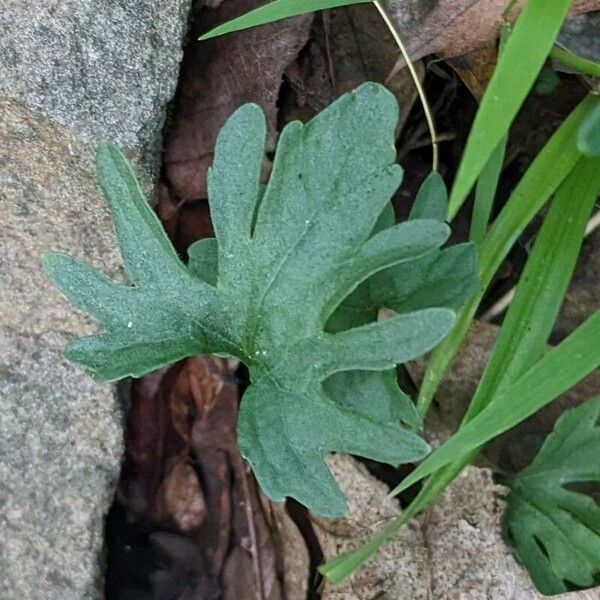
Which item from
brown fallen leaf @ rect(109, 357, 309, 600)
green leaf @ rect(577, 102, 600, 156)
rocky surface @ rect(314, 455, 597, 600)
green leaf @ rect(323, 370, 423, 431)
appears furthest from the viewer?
brown fallen leaf @ rect(109, 357, 309, 600)

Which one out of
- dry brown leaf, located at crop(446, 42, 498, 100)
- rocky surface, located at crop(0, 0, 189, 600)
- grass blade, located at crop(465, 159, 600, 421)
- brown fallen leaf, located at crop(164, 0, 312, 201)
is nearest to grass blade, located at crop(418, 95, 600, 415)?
grass blade, located at crop(465, 159, 600, 421)

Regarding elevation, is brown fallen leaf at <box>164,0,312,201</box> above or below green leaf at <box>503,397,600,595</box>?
above

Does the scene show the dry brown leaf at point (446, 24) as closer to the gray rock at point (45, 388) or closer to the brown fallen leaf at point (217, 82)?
the brown fallen leaf at point (217, 82)

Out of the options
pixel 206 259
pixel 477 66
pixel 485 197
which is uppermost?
pixel 477 66

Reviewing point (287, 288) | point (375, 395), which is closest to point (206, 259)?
point (287, 288)

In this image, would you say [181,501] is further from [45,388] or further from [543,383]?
[543,383]

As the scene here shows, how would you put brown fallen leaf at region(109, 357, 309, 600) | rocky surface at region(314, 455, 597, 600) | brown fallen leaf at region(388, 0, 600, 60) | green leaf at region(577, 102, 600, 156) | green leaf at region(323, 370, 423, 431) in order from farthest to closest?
brown fallen leaf at region(109, 357, 309, 600), rocky surface at region(314, 455, 597, 600), brown fallen leaf at region(388, 0, 600, 60), green leaf at region(323, 370, 423, 431), green leaf at region(577, 102, 600, 156)

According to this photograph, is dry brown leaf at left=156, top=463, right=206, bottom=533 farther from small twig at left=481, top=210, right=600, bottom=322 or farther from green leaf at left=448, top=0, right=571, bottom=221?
green leaf at left=448, top=0, right=571, bottom=221

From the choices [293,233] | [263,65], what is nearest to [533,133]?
[263,65]
